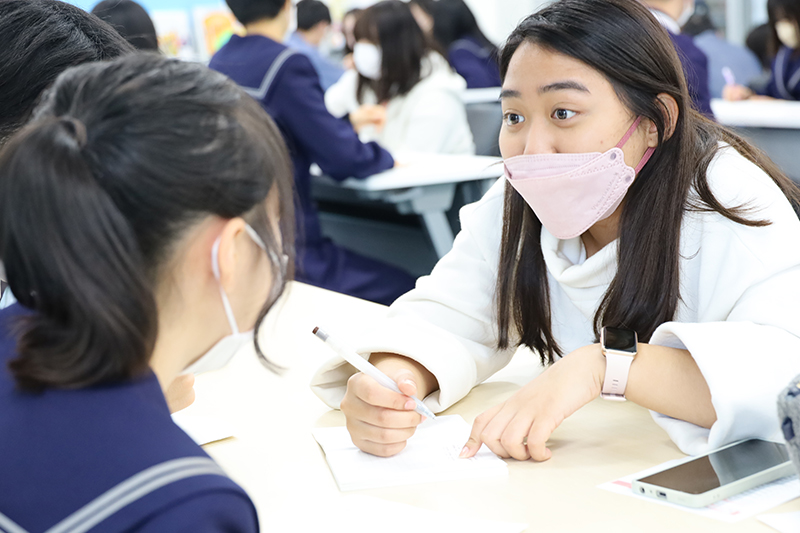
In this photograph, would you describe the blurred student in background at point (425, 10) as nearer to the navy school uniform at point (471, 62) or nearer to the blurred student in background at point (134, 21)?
the navy school uniform at point (471, 62)

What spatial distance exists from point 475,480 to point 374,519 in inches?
5.0

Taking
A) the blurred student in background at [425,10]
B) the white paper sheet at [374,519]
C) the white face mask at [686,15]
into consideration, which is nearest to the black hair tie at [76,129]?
the white paper sheet at [374,519]

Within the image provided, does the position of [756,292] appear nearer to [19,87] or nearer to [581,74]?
[581,74]

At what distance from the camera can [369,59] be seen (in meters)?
3.63

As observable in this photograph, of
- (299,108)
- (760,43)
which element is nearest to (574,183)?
(299,108)

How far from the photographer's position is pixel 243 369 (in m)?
1.21

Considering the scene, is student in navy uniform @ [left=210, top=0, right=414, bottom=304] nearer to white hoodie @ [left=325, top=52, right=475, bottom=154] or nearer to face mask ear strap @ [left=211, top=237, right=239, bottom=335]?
white hoodie @ [left=325, top=52, right=475, bottom=154]

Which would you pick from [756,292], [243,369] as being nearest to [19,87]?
[243,369]

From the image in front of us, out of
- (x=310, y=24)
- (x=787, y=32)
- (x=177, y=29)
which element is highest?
(x=787, y=32)

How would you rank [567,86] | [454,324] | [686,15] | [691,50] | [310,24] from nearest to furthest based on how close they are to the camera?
1. [567,86]
2. [454,324]
3. [691,50]
4. [310,24]
5. [686,15]

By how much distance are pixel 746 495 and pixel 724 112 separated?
10.4 feet

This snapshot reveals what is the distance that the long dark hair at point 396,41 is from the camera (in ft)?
11.5

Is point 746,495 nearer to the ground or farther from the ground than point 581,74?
nearer to the ground

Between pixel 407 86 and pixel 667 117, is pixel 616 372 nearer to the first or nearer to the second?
pixel 667 117
